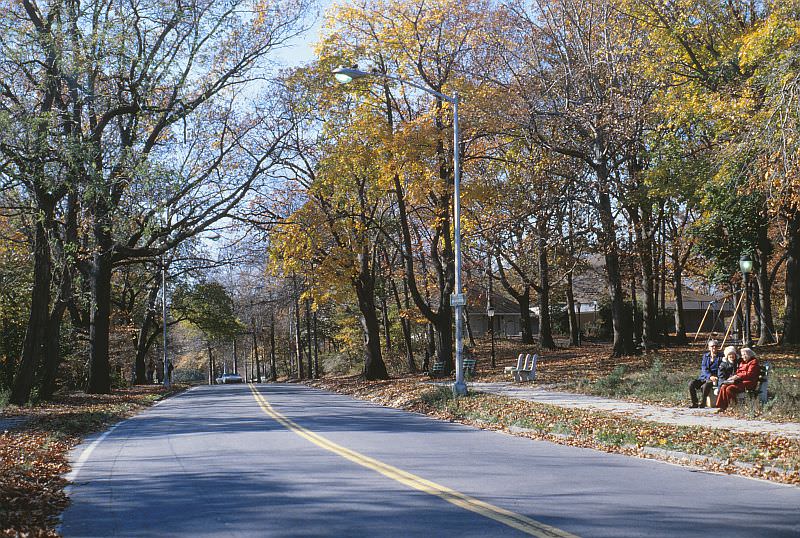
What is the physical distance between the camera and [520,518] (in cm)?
680

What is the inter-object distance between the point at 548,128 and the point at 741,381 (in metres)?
13.6

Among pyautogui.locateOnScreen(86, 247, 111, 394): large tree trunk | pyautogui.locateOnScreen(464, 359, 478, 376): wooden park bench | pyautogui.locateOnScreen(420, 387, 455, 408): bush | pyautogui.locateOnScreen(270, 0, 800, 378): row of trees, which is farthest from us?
pyautogui.locateOnScreen(464, 359, 478, 376): wooden park bench

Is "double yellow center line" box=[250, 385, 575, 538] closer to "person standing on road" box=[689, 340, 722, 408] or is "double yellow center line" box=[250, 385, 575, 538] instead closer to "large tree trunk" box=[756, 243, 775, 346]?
"person standing on road" box=[689, 340, 722, 408]

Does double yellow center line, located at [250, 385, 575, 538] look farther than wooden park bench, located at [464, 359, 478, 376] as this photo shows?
No

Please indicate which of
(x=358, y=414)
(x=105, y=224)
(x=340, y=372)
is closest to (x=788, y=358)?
(x=358, y=414)

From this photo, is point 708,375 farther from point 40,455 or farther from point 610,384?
point 40,455

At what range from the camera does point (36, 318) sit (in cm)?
2191

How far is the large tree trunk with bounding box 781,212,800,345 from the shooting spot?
25828mm

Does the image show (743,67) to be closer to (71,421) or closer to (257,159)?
(257,159)

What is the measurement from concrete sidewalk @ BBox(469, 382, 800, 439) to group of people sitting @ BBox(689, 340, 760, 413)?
435 millimetres

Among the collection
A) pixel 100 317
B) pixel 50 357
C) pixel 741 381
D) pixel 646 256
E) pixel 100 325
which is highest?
pixel 646 256

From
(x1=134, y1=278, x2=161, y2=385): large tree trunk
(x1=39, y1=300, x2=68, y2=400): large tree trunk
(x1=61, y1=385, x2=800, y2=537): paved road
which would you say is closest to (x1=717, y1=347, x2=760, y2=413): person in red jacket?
(x1=61, y1=385, x2=800, y2=537): paved road

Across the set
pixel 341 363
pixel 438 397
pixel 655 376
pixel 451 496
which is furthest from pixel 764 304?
pixel 341 363

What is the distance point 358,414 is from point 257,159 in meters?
12.5
